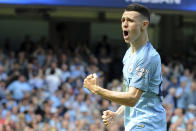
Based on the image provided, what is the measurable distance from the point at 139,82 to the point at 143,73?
3.7 inches

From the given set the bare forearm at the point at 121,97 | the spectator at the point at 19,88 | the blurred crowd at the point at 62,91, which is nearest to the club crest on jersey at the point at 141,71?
the bare forearm at the point at 121,97

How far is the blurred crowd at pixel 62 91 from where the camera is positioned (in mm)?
12234

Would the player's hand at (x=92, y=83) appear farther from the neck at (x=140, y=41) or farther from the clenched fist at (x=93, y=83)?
the neck at (x=140, y=41)

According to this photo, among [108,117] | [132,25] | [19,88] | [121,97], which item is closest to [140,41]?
[132,25]

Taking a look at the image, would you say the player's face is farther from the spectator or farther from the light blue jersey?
the spectator

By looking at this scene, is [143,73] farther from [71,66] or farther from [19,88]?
[71,66]

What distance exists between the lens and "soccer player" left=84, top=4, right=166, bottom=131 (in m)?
4.54

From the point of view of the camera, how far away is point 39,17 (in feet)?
60.7

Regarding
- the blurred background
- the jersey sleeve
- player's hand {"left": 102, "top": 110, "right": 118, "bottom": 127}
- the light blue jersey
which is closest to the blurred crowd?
the blurred background

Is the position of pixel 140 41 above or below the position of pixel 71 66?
above

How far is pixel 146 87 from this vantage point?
458cm

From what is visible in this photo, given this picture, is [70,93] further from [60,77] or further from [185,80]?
[185,80]

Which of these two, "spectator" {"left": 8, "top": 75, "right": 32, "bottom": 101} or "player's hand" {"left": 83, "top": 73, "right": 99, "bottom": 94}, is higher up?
"player's hand" {"left": 83, "top": 73, "right": 99, "bottom": 94}

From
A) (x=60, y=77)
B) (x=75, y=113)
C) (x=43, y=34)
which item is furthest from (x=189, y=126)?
(x=43, y=34)
